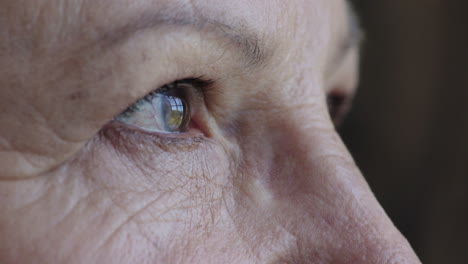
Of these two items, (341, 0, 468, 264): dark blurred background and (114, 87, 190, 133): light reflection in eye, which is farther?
(341, 0, 468, 264): dark blurred background

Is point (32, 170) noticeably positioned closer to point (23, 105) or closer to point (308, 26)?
point (23, 105)

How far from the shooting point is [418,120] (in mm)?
1646

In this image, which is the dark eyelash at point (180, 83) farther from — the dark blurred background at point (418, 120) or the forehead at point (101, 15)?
the dark blurred background at point (418, 120)

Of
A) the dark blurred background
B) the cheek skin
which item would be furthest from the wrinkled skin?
the dark blurred background

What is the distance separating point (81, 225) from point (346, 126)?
1.26m

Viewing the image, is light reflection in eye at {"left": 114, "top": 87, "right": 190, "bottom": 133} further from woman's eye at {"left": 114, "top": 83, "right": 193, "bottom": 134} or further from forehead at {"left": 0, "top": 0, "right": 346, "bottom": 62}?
forehead at {"left": 0, "top": 0, "right": 346, "bottom": 62}

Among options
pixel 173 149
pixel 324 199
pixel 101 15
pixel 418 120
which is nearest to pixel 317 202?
pixel 324 199

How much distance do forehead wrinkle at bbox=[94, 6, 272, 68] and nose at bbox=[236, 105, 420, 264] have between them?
91mm

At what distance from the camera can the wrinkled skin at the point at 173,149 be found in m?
0.53

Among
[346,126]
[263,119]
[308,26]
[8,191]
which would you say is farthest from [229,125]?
[346,126]

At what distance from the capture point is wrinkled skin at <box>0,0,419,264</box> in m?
0.53

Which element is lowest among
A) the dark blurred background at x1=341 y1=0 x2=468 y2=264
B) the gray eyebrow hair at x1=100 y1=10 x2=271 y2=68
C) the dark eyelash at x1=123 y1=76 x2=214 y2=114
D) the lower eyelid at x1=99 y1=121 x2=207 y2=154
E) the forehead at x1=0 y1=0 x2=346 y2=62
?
the dark blurred background at x1=341 y1=0 x2=468 y2=264

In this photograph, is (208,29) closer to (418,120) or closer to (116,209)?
(116,209)

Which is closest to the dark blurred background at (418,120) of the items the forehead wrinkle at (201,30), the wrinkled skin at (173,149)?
the wrinkled skin at (173,149)
